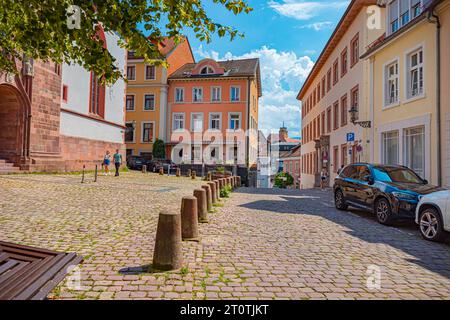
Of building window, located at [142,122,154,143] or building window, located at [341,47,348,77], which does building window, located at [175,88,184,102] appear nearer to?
building window, located at [142,122,154,143]

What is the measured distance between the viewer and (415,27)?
1425 centimetres

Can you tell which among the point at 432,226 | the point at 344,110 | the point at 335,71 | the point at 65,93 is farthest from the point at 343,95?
the point at 65,93

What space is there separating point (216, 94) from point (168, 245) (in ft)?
131

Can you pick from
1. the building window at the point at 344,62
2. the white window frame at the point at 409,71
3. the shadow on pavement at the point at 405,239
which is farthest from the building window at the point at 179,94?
the shadow on pavement at the point at 405,239

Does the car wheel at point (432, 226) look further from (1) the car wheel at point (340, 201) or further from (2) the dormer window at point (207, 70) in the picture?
(2) the dormer window at point (207, 70)

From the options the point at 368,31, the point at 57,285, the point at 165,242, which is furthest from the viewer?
the point at 368,31

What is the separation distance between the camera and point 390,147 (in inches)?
653

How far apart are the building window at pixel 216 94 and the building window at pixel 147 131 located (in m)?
8.24

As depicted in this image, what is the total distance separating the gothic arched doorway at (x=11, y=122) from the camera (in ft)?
63.1

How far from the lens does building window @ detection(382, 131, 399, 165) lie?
16031 mm

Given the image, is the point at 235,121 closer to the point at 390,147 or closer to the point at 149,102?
the point at 149,102

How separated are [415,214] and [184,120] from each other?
123 feet

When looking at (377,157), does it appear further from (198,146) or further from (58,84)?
(198,146)
